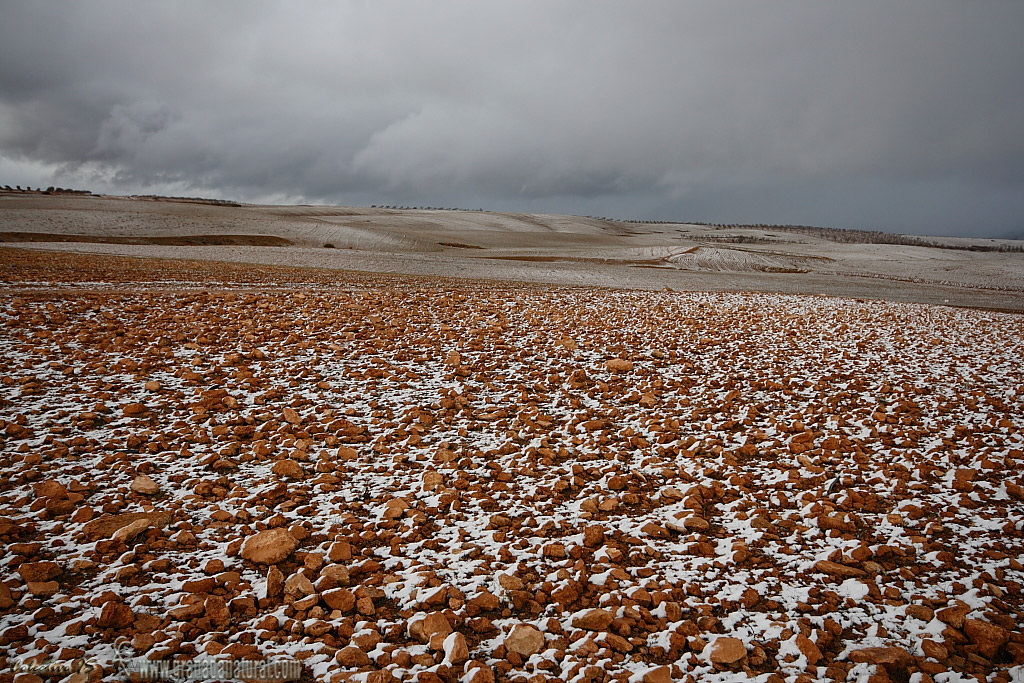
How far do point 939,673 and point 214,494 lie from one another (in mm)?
7066

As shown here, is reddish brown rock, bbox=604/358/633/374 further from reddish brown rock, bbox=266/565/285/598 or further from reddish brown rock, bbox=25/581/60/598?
reddish brown rock, bbox=25/581/60/598

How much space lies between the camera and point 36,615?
4133 mm

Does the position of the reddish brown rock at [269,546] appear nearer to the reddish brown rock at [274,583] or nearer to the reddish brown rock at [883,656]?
the reddish brown rock at [274,583]

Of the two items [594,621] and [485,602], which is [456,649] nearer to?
[485,602]

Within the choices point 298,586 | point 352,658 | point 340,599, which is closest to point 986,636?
point 352,658

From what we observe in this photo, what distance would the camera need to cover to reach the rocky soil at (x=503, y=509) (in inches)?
164

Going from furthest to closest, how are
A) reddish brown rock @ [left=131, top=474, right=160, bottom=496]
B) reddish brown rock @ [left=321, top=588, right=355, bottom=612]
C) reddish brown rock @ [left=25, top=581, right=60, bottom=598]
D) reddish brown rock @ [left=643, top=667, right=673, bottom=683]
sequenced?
reddish brown rock @ [left=131, top=474, right=160, bottom=496]
reddish brown rock @ [left=321, top=588, right=355, bottom=612]
reddish brown rock @ [left=25, top=581, right=60, bottom=598]
reddish brown rock @ [left=643, top=667, right=673, bottom=683]

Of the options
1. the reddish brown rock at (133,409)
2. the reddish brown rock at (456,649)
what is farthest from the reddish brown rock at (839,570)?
the reddish brown rock at (133,409)

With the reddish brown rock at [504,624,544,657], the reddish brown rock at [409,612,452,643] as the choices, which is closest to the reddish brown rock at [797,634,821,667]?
the reddish brown rock at [504,624,544,657]

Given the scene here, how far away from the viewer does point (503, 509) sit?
620cm

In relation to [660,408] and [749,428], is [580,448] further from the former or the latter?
[749,428]

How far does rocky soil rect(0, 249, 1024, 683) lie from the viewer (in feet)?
13.7

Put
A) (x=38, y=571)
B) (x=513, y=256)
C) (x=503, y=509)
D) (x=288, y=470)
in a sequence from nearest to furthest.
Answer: (x=38, y=571), (x=503, y=509), (x=288, y=470), (x=513, y=256)

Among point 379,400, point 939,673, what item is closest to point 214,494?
point 379,400
